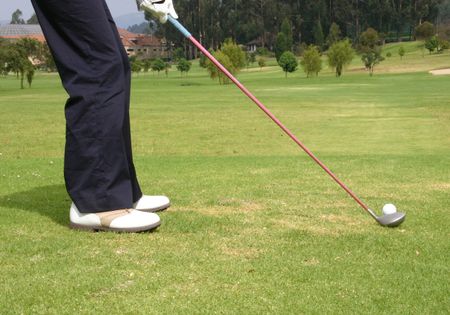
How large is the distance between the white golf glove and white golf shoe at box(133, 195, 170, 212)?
1339mm

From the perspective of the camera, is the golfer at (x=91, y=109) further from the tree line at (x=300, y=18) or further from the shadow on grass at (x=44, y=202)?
the tree line at (x=300, y=18)

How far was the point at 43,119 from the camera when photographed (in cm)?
2248

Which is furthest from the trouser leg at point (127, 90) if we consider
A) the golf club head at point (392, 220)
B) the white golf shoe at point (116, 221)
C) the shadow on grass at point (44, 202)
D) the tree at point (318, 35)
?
the tree at point (318, 35)

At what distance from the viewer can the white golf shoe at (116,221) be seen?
3848 millimetres

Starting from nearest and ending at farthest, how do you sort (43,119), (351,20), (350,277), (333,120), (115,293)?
1. (115,293)
2. (350,277)
3. (333,120)
4. (43,119)
5. (351,20)

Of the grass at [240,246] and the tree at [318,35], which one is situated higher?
the tree at [318,35]

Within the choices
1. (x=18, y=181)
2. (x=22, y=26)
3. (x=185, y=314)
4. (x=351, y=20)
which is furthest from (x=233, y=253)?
(x=22, y=26)

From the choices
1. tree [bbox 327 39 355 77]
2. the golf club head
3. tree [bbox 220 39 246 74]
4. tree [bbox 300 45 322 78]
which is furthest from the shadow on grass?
tree [bbox 327 39 355 77]

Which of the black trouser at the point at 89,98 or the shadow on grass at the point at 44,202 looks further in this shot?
the shadow on grass at the point at 44,202

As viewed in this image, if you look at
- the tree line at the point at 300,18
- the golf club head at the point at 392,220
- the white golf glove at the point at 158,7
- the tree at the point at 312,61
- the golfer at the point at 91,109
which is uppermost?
the tree line at the point at 300,18

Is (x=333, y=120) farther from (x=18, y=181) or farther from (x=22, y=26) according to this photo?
(x=22, y=26)

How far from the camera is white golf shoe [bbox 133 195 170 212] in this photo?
14.9ft

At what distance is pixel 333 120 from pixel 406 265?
17829 millimetres

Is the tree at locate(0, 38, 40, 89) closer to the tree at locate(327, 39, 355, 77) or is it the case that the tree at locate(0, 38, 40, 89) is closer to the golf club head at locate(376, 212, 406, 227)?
the tree at locate(327, 39, 355, 77)
